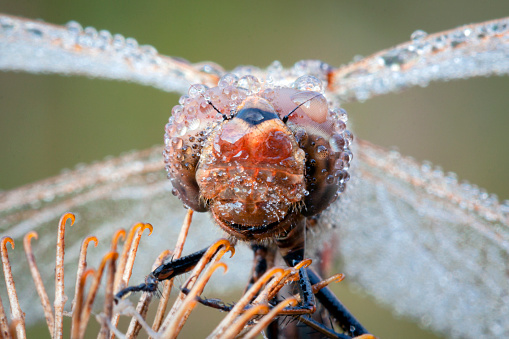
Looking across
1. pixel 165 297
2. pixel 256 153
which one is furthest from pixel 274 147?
pixel 165 297

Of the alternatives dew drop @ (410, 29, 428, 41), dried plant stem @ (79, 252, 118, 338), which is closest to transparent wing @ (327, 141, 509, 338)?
dew drop @ (410, 29, 428, 41)

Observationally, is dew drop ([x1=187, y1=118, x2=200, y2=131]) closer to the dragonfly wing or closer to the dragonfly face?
the dragonfly face

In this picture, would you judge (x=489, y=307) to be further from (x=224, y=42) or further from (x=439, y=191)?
(x=224, y=42)

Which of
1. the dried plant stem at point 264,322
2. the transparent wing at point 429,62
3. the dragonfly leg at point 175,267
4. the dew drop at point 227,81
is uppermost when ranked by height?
the transparent wing at point 429,62

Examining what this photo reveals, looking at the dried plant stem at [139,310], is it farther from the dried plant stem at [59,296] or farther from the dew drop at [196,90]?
the dew drop at [196,90]

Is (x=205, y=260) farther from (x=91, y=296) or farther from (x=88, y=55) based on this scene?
(x=88, y=55)

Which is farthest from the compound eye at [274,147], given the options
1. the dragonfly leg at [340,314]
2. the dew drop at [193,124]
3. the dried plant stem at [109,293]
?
the dragonfly leg at [340,314]
